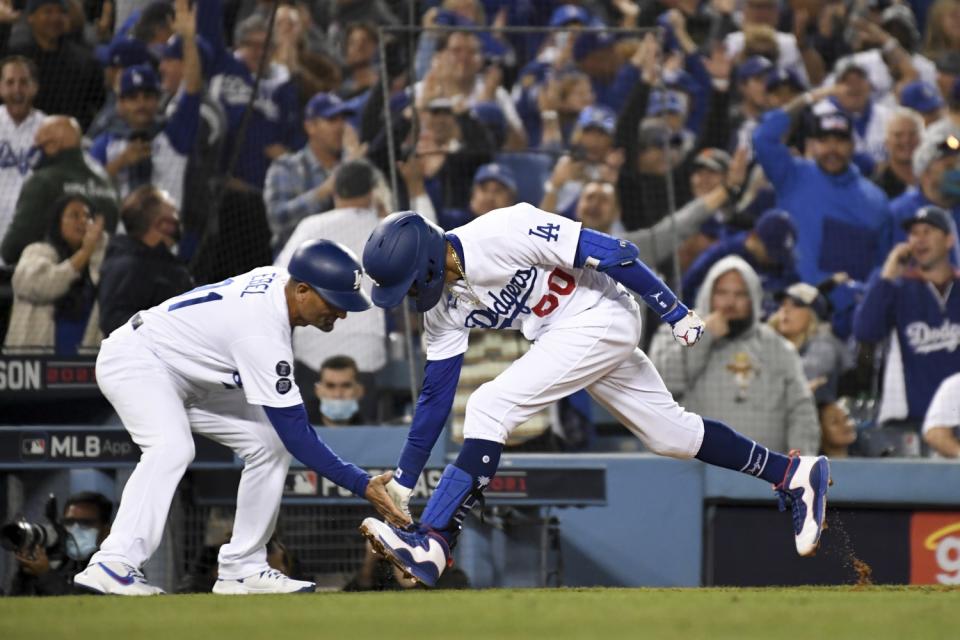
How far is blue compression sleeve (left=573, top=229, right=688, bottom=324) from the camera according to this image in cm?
552

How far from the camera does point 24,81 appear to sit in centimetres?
932

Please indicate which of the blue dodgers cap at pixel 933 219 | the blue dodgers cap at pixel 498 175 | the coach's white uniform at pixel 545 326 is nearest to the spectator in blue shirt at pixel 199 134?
the blue dodgers cap at pixel 498 175

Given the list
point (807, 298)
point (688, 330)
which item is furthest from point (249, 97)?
point (688, 330)

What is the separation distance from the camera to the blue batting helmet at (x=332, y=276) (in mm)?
5680

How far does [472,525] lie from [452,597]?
247cm

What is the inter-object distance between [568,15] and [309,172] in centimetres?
245

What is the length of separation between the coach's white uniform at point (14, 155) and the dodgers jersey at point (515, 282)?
12.8ft

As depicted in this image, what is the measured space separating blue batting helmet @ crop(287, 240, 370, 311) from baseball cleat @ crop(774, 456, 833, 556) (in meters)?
1.89

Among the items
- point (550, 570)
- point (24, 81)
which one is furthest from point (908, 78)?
point (24, 81)

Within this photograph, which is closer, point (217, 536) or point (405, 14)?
point (217, 536)

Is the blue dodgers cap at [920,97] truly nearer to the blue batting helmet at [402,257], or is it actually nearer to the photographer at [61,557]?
the blue batting helmet at [402,257]

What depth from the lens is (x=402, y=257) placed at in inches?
213

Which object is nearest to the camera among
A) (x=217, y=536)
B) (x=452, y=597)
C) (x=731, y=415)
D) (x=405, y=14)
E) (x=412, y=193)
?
(x=452, y=597)

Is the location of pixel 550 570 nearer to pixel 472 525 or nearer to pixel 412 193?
pixel 472 525
